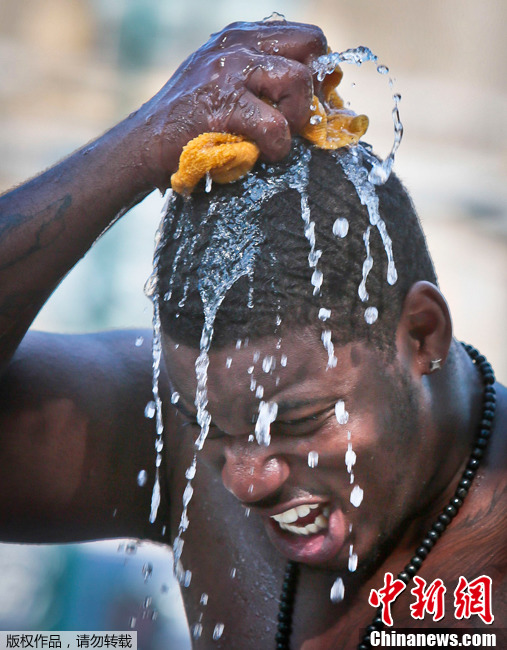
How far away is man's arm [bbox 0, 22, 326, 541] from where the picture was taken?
6.26ft

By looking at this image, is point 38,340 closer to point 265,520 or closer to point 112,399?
point 112,399

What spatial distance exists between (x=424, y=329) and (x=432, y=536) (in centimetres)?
55

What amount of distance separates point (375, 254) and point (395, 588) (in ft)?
2.86

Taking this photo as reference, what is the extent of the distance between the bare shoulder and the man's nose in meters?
0.68

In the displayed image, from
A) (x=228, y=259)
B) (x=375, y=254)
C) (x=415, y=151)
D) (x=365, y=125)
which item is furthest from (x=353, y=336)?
(x=415, y=151)

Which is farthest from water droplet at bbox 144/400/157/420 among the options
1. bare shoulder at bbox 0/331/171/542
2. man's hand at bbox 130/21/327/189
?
man's hand at bbox 130/21/327/189

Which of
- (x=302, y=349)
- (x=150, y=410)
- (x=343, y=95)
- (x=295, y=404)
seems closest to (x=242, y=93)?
(x=302, y=349)

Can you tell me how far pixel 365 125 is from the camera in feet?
6.89

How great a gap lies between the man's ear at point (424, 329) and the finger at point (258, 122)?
1.66 ft

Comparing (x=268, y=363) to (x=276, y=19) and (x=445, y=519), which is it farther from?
(x=276, y=19)

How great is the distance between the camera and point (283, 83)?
187 centimetres

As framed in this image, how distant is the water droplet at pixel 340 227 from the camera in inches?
78.0

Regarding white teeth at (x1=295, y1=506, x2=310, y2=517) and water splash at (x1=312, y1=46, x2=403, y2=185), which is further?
white teeth at (x1=295, y1=506, x2=310, y2=517)

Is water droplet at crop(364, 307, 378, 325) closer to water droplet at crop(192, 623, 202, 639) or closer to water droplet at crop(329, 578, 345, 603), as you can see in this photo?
water droplet at crop(329, 578, 345, 603)
